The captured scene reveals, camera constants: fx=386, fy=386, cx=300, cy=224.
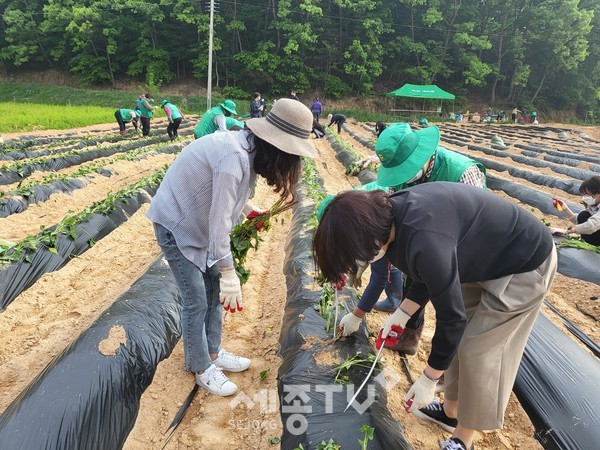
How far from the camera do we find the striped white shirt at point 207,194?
5.66 feet

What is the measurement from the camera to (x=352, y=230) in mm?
1323

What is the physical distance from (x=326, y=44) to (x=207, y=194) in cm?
3507

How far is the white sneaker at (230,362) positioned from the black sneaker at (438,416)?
3.91 ft

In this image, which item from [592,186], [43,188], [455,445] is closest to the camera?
[455,445]

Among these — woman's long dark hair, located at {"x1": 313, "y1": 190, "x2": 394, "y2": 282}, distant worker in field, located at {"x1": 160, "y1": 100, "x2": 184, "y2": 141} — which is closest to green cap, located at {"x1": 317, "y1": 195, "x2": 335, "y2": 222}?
woman's long dark hair, located at {"x1": 313, "y1": 190, "x2": 394, "y2": 282}

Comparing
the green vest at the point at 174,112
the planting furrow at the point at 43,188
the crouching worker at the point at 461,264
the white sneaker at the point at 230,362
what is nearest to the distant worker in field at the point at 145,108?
the green vest at the point at 174,112

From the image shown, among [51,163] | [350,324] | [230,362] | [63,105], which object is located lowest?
[63,105]

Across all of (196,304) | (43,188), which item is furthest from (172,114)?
(196,304)

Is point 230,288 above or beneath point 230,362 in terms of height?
above

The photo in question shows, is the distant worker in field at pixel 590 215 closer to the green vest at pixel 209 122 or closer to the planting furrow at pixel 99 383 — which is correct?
the planting furrow at pixel 99 383

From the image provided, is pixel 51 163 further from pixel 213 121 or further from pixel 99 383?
pixel 99 383

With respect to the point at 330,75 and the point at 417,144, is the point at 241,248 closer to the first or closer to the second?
the point at 417,144

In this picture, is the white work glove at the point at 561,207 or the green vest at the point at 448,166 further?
the white work glove at the point at 561,207

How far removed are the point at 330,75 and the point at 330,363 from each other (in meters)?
34.7
